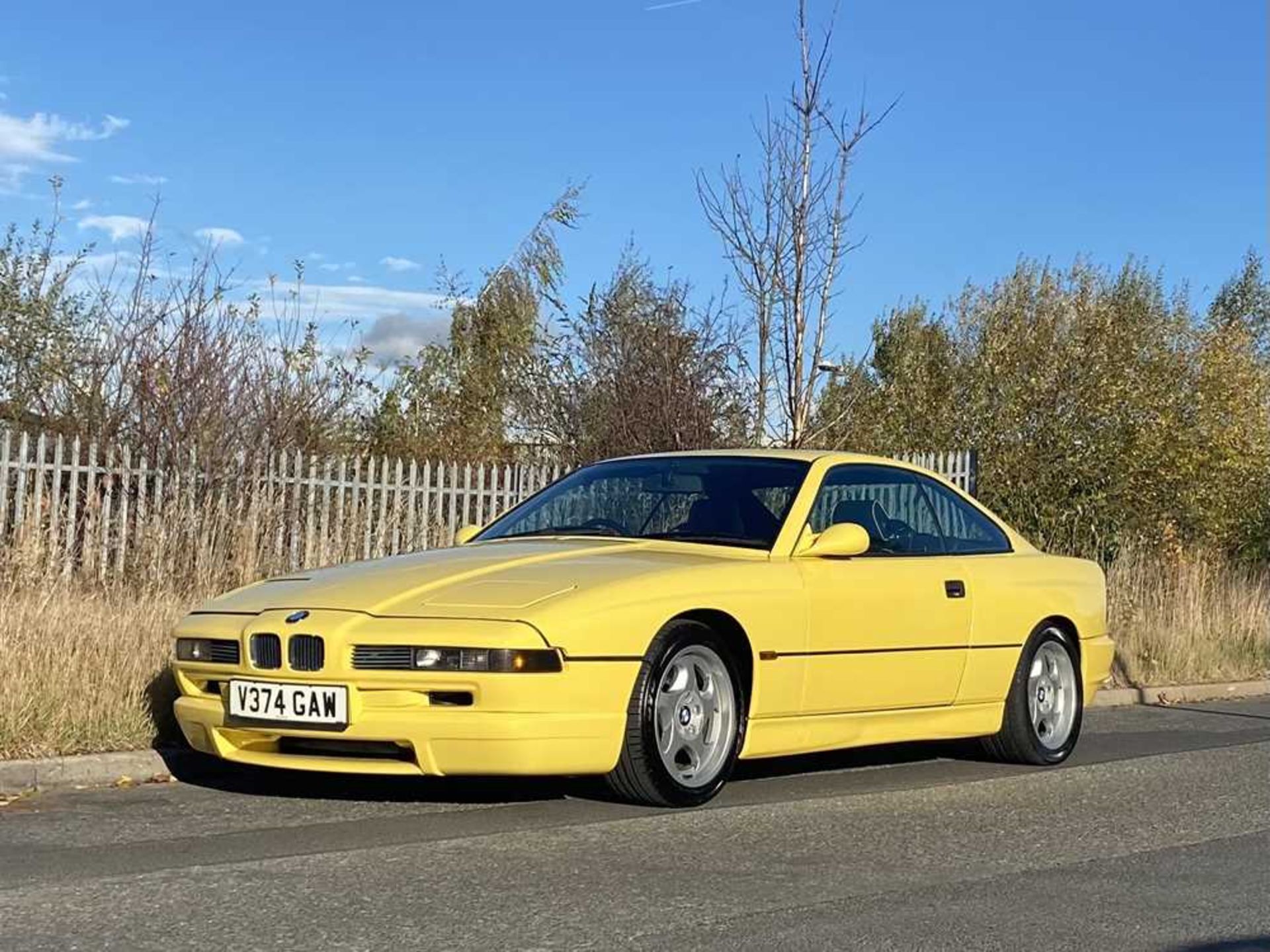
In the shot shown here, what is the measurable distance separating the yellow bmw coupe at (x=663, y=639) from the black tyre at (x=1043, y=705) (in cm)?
1

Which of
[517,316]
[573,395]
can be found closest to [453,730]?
[573,395]

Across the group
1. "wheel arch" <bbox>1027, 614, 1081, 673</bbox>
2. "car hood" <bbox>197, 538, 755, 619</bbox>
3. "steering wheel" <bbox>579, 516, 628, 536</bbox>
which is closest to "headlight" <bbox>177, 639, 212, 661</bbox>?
"car hood" <bbox>197, 538, 755, 619</bbox>

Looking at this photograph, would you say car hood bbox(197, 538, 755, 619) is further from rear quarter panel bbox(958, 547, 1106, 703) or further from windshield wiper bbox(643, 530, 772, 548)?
rear quarter panel bbox(958, 547, 1106, 703)

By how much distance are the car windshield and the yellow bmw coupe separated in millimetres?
14

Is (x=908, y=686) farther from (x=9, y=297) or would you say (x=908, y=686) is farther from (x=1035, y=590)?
(x=9, y=297)

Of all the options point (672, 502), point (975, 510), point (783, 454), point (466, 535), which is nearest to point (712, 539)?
point (672, 502)

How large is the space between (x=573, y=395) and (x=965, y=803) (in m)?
14.0

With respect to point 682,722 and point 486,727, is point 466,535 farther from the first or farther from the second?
point 486,727

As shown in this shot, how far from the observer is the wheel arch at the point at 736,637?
22.4ft

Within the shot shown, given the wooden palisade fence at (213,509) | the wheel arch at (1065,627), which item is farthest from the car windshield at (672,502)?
the wooden palisade fence at (213,509)

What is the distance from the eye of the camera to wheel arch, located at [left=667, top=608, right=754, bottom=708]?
22.4ft

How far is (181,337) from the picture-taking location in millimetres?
14508

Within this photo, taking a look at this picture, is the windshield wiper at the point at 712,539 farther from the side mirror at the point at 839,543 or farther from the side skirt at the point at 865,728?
the side skirt at the point at 865,728

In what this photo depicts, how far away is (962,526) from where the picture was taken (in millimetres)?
8578
